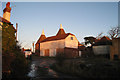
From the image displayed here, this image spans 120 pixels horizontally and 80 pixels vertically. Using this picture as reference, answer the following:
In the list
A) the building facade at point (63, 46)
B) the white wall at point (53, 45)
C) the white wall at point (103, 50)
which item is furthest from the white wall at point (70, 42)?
the white wall at point (103, 50)

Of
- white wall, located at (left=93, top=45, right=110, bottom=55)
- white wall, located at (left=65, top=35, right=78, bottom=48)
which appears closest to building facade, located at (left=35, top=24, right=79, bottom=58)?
white wall, located at (left=65, top=35, right=78, bottom=48)

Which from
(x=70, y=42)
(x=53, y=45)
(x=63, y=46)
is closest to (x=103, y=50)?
(x=63, y=46)

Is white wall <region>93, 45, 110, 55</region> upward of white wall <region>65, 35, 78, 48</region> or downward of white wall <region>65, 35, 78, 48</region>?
downward

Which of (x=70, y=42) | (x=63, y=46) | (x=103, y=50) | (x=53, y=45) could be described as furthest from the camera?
(x=53, y=45)

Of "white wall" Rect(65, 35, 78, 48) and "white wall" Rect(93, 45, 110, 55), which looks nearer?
"white wall" Rect(93, 45, 110, 55)

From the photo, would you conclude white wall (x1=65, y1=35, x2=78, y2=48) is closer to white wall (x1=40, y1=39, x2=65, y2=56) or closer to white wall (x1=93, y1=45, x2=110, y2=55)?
white wall (x1=40, y1=39, x2=65, y2=56)

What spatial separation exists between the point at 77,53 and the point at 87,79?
23.0 m

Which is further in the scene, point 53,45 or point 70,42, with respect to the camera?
point 53,45


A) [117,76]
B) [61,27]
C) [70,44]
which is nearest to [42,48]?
[70,44]

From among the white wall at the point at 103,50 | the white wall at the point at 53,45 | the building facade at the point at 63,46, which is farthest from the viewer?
the white wall at the point at 53,45

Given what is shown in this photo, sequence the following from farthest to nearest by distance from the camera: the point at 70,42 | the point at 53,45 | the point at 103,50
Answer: the point at 53,45, the point at 70,42, the point at 103,50

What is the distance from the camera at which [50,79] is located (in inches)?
265

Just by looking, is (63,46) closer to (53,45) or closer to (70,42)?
(70,42)

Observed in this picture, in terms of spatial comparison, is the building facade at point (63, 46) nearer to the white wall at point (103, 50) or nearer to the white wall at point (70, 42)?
the white wall at point (70, 42)
